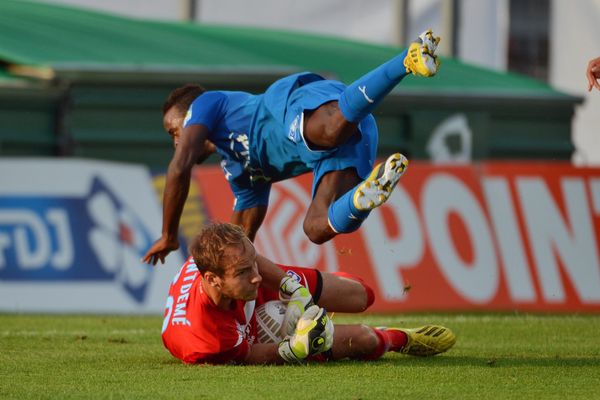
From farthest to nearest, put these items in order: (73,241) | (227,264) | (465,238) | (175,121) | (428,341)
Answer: (465,238)
(73,241)
(175,121)
(428,341)
(227,264)

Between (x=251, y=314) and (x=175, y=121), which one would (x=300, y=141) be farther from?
(x=251, y=314)

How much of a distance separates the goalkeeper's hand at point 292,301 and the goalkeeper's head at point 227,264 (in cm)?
37

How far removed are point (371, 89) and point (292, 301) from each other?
141cm

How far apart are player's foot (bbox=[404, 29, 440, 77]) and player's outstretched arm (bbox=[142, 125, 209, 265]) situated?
6.02 ft

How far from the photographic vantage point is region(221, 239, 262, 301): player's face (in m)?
7.77

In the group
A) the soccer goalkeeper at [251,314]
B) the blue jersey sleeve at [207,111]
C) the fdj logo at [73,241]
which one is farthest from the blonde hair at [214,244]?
the fdj logo at [73,241]

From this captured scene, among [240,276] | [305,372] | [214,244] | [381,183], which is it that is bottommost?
[305,372]

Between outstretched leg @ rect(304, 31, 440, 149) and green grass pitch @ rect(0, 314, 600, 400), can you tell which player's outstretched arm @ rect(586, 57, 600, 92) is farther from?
green grass pitch @ rect(0, 314, 600, 400)

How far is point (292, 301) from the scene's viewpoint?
27.0 feet

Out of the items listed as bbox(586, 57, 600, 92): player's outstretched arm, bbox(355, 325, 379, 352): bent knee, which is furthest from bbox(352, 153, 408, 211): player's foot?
bbox(586, 57, 600, 92): player's outstretched arm

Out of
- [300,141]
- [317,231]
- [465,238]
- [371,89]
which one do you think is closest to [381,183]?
[371,89]

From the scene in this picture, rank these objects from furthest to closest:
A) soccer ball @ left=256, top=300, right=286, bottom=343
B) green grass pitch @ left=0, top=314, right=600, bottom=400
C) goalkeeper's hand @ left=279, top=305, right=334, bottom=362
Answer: soccer ball @ left=256, top=300, right=286, bottom=343, goalkeeper's hand @ left=279, top=305, right=334, bottom=362, green grass pitch @ left=0, top=314, right=600, bottom=400

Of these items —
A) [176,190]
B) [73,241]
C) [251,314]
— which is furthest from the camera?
[73,241]

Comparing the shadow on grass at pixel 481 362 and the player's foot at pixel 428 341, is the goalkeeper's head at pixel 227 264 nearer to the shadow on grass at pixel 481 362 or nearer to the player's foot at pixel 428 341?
the shadow on grass at pixel 481 362
